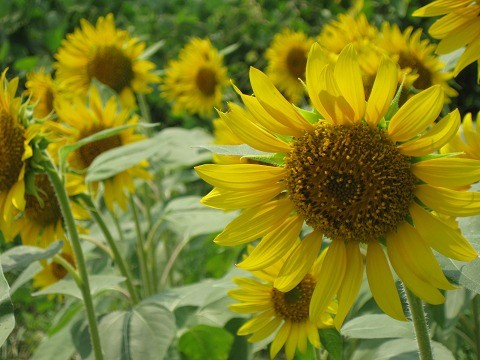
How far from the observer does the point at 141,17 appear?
4.69 m

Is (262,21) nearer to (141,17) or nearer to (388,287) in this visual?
(141,17)

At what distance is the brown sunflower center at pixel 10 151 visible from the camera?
147cm

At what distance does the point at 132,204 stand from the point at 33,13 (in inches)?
124

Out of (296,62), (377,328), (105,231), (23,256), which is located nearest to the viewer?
(377,328)

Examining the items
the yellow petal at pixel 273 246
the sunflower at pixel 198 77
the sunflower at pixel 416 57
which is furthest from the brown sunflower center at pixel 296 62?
the yellow petal at pixel 273 246

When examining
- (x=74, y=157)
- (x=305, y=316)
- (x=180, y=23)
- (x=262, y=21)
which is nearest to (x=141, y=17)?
(x=180, y=23)

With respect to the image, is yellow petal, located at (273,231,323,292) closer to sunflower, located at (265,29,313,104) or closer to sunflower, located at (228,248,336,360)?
sunflower, located at (228,248,336,360)

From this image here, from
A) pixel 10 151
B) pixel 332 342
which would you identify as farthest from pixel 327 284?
pixel 10 151

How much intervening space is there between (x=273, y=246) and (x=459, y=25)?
58 centimetres

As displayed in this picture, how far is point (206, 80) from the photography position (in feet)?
10.7

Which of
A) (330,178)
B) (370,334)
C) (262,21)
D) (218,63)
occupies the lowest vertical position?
(262,21)

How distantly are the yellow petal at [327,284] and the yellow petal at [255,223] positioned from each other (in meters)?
0.10

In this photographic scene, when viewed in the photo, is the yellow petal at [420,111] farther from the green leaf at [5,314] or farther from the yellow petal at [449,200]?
the green leaf at [5,314]

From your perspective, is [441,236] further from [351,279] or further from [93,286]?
[93,286]
